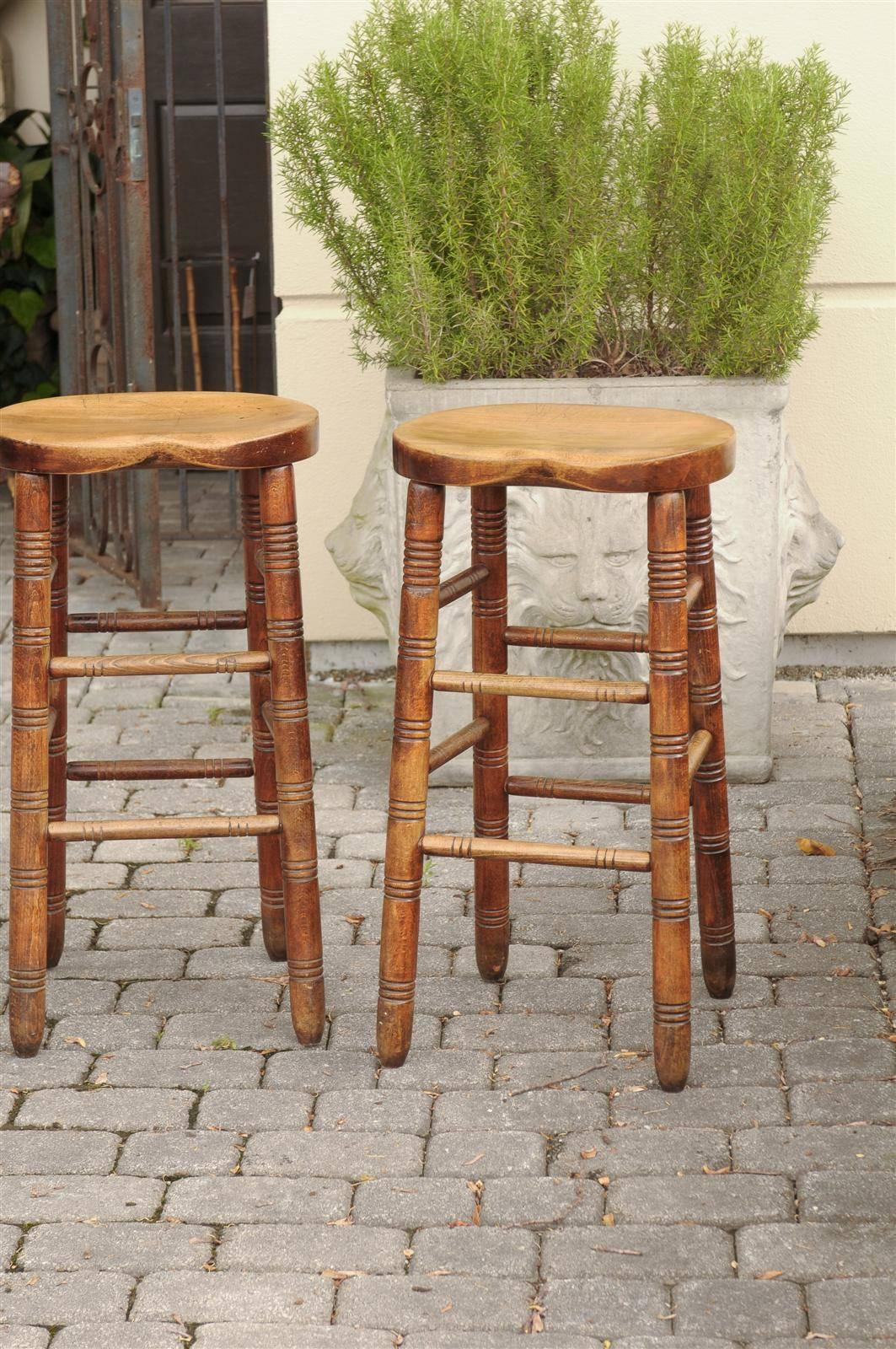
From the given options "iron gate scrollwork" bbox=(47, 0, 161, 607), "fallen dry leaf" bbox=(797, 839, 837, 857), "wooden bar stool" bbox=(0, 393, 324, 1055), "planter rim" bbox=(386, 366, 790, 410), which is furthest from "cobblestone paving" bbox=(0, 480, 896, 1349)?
"iron gate scrollwork" bbox=(47, 0, 161, 607)

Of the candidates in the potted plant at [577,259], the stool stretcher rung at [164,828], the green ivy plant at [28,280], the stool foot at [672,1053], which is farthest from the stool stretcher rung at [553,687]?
the green ivy plant at [28,280]

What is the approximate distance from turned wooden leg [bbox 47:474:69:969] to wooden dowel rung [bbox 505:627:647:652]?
2.63 feet

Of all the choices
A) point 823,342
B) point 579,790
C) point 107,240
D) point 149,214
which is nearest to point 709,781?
point 579,790

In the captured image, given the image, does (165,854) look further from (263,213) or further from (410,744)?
(263,213)

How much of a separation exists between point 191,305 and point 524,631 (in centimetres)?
409

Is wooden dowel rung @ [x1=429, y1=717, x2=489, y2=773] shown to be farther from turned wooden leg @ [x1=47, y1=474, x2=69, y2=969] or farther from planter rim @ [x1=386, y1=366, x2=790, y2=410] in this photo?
planter rim @ [x1=386, y1=366, x2=790, y2=410]

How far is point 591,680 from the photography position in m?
2.77

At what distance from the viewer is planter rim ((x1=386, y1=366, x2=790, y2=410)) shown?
3.92 m

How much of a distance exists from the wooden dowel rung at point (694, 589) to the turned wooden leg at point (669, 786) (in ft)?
0.50

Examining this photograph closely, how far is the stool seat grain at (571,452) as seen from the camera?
2643 mm

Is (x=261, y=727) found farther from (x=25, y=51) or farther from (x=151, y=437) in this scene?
(x=25, y=51)

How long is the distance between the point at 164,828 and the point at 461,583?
2.12ft

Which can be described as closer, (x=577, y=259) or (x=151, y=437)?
(x=151, y=437)

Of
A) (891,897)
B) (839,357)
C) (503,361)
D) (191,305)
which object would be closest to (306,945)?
(891,897)
